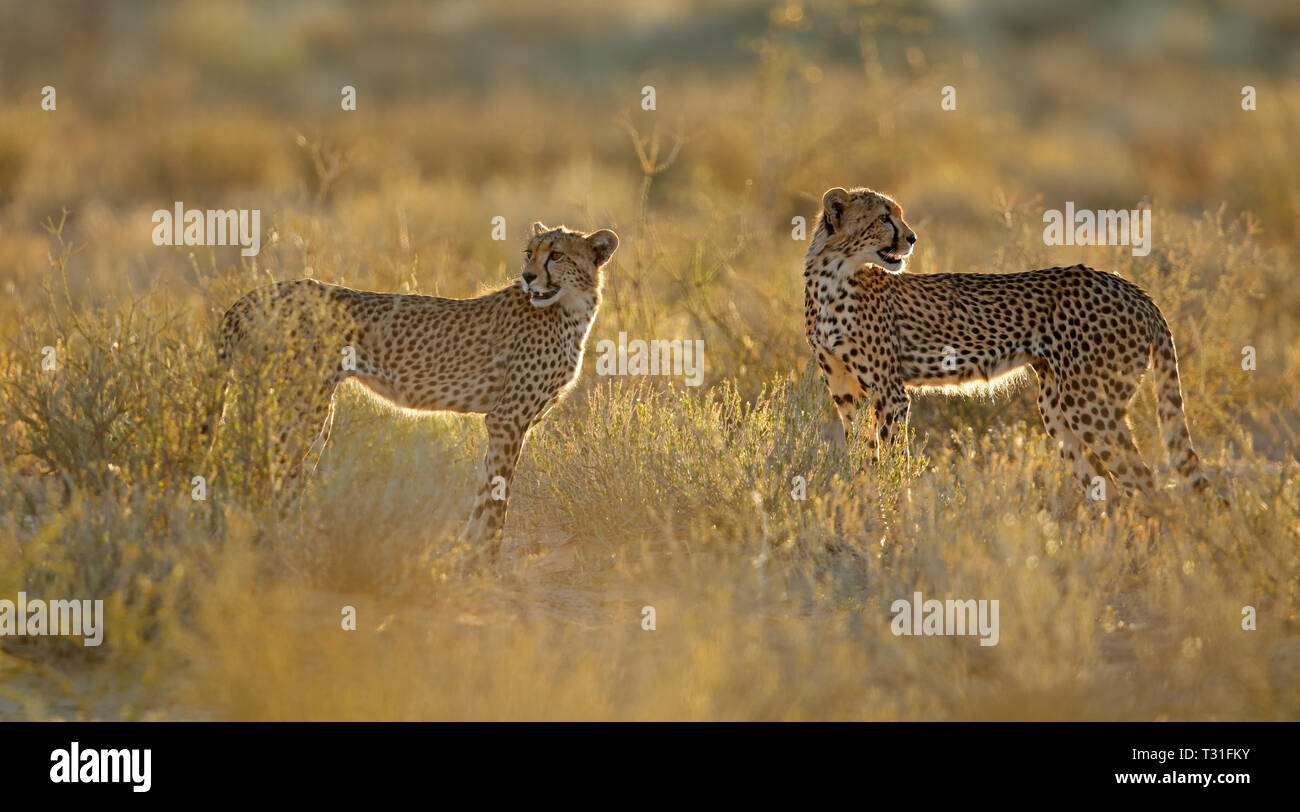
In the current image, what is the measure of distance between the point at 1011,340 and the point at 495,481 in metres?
2.52

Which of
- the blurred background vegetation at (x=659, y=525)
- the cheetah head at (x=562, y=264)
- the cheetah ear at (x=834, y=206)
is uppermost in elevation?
the cheetah ear at (x=834, y=206)

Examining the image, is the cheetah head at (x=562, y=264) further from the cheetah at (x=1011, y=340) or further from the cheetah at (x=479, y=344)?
the cheetah at (x=1011, y=340)

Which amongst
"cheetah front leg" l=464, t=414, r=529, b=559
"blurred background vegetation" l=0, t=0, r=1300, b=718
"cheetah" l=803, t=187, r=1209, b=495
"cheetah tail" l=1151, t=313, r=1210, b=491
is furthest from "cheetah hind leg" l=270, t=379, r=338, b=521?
"cheetah tail" l=1151, t=313, r=1210, b=491

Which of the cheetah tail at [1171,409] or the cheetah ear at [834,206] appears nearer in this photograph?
the cheetah tail at [1171,409]

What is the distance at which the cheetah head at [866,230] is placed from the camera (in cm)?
742

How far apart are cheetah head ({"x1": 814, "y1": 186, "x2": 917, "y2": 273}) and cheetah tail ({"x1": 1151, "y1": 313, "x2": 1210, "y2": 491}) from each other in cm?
127

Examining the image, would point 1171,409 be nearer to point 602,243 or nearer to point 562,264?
point 602,243

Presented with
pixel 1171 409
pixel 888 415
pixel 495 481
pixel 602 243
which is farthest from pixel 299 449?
pixel 1171 409

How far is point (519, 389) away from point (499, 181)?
12.7 m

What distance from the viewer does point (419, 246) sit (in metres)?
11.9

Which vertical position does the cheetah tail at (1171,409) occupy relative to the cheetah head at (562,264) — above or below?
below

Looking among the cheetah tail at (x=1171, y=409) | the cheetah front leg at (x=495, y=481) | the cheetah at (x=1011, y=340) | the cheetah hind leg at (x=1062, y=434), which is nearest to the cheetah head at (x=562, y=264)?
the cheetah front leg at (x=495, y=481)

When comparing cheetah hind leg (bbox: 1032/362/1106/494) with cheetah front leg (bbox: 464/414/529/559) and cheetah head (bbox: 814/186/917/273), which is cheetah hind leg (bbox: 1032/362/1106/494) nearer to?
cheetah head (bbox: 814/186/917/273)

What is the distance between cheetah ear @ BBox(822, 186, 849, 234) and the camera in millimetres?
7527
